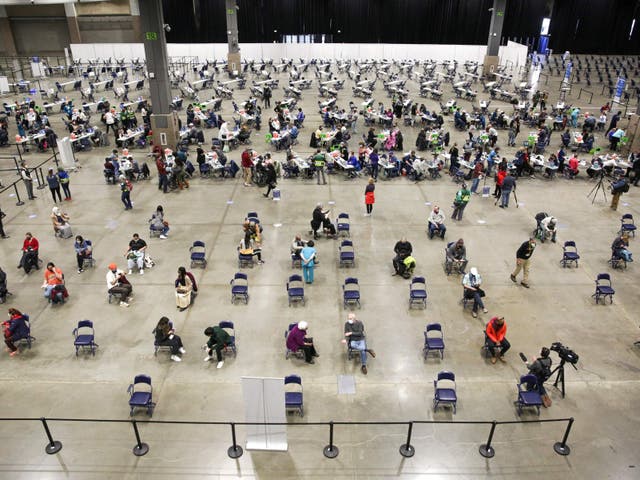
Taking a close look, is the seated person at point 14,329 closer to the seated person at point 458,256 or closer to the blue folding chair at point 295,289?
the blue folding chair at point 295,289

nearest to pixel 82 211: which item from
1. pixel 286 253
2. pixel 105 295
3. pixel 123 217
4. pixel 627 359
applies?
pixel 123 217

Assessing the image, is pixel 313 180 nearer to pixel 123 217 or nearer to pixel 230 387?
pixel 123 217

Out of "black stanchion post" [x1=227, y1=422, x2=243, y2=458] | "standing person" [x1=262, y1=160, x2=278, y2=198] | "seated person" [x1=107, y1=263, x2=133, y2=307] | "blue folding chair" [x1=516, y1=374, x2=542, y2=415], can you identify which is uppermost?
"standing person" [x1=262, y1=160, x2=278, y2=198]

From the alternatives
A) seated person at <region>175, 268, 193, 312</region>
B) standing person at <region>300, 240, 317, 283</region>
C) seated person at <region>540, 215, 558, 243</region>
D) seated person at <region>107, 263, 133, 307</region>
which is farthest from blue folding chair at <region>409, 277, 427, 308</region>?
seated person at <region>107, 263, 133, 307</region>

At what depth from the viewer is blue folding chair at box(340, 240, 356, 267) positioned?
14789mm

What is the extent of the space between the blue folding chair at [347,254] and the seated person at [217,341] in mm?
4837

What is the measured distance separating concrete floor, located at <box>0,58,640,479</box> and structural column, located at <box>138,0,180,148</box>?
617cm

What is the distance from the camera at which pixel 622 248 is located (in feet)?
48.8

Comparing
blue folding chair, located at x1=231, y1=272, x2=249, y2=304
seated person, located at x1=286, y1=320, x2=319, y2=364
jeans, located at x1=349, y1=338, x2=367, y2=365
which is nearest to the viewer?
seated person, located at x1=286, y1=320, x2=319, y2=364

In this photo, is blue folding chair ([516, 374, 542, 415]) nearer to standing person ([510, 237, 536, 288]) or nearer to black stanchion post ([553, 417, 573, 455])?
black stanchion post ([553, 417, 573, 455])

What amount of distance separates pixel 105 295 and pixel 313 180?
35.2 ft

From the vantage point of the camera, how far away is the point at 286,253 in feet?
52.0

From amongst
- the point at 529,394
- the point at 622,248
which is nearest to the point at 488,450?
the point at 529,394

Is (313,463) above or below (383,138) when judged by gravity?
below
